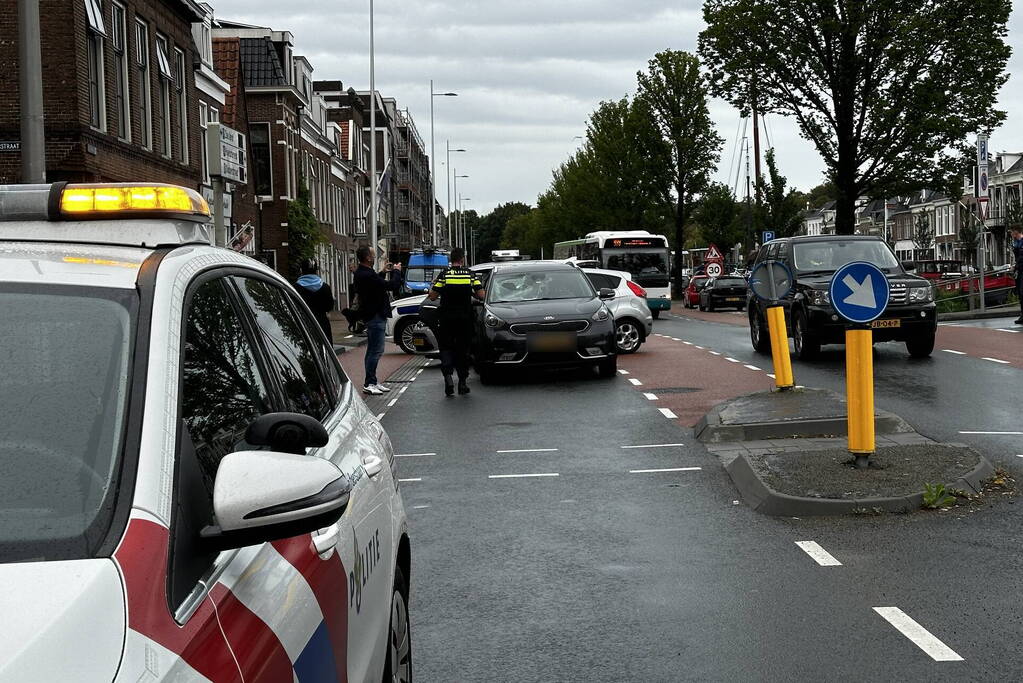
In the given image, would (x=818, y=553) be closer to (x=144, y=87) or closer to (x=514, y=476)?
(x=514, y=476)

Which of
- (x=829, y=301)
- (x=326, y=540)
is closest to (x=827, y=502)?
(x=326, y=540)

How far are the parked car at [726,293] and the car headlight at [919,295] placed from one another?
31.9m

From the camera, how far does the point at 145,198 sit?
3145mm

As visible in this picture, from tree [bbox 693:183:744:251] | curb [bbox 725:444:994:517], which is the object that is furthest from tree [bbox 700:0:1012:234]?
curb [bbox 725:444:994:517]

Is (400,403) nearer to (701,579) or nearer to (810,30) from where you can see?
(701,579)

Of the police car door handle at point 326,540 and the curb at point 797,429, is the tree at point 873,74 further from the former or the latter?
the police car door handle at point 326,540

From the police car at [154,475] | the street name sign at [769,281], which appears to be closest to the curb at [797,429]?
the street name sign at [769,281]

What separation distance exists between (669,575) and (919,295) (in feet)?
44.7

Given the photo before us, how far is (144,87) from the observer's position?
27.6 metres

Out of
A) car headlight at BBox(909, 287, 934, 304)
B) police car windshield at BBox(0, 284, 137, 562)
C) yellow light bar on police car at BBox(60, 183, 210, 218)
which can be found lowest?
car headlight at BBox(909, 287, 934, 304)

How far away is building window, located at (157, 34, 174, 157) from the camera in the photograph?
28.9 metres

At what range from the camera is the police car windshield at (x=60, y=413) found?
2154 mm

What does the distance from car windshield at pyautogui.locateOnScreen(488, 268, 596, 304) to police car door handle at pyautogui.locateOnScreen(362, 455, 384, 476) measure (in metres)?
15.1

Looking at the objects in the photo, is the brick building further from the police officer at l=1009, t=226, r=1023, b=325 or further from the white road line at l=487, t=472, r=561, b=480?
the police officer at l=1009, t=226, r=1023, b=325
